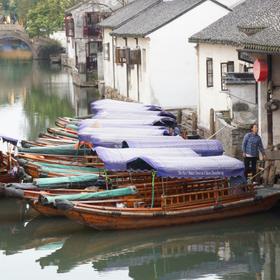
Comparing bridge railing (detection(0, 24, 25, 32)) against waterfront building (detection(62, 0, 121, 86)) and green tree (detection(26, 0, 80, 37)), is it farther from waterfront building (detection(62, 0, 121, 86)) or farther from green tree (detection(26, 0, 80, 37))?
waterfront building (detection(62, 0, 121, 86))

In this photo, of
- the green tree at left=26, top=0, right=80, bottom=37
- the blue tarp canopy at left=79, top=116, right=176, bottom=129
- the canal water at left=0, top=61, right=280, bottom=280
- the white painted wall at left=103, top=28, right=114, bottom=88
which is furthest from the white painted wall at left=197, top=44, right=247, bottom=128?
the green tree at left=26, top=0, right=80, bottom=37

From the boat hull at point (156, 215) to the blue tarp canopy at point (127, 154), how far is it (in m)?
1.04

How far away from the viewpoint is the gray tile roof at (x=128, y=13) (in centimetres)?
4256

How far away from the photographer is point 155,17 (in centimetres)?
3659

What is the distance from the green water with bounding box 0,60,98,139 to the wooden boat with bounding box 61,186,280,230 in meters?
13.7

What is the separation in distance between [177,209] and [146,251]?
4.25 ft

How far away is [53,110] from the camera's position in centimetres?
4538

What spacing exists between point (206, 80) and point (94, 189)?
34.4 ft

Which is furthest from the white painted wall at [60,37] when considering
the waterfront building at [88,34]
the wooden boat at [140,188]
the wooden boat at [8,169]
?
the wooden boat at [140,188]

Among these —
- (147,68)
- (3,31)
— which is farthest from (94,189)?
(3,31)

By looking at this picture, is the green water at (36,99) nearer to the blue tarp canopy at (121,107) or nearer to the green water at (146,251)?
the blue tarp canopy at (121,107)

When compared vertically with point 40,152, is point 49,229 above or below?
below

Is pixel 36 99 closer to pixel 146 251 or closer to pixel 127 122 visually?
pixel 127 122

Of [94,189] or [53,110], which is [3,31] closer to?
[53,110]
